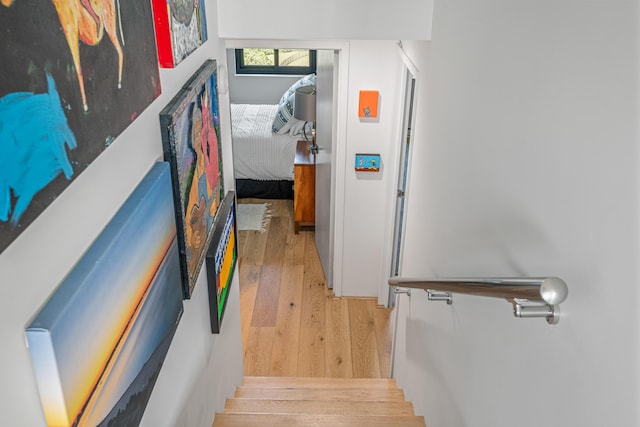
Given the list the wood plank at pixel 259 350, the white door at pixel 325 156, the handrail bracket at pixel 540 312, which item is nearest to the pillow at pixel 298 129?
the white door at pixel 325 156

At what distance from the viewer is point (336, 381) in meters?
3.55

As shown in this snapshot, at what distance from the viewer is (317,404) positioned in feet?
9.94

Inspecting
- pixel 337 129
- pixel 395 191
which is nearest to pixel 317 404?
pixel 395 191

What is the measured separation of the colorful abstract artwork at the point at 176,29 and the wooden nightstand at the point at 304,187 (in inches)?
121

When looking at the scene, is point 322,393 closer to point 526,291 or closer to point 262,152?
point 526,291

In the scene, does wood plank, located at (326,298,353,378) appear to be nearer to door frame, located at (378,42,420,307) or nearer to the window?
door frame, located at (378,42,420,307)

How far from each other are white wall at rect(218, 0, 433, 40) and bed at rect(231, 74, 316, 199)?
3.18m

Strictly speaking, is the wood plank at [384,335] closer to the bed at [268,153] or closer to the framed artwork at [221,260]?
the framed artwork at [221,260]

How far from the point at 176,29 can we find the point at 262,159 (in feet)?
13.5

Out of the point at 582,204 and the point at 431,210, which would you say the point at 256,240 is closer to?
the point at 431,210

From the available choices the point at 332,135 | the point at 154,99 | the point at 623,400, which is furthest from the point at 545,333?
the point at 332,135

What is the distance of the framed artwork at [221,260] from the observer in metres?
2.34

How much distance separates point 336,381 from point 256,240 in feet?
6.92

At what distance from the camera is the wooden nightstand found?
17.0ft
